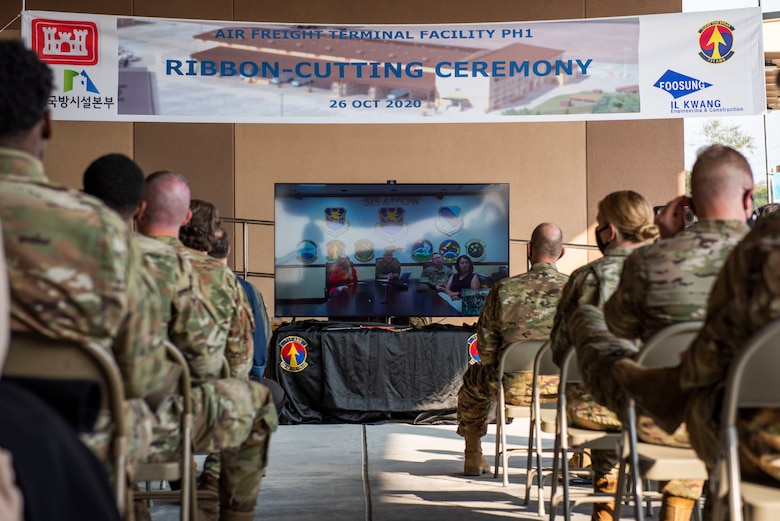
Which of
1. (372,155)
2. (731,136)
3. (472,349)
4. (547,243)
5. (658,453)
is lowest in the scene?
(472,349)

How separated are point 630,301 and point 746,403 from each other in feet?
3.16

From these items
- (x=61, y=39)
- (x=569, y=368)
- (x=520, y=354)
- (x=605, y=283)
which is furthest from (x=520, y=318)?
(x=61, y=39)

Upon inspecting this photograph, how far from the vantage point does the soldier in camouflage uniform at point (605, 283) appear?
3367 millimetres

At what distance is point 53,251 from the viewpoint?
5.43ft

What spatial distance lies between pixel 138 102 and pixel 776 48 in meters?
7.80

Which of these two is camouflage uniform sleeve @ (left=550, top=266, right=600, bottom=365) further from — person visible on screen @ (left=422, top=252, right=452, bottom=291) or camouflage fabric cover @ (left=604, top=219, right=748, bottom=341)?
person visible on screen @ (left=422, top=252, right=452, bottom=291)

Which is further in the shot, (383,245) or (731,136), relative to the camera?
(731,136)

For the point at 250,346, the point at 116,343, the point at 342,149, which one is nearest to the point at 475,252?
the point at 342,149

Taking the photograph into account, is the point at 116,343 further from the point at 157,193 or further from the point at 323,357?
the point at 323,357

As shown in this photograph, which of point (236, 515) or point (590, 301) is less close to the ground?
point (590, 301)

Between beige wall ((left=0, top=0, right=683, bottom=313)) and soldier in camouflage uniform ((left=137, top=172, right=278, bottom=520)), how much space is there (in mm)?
5558

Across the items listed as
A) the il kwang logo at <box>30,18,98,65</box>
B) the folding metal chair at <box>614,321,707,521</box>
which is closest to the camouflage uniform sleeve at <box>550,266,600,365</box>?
the folding metal chair at <box>614,321,707,521</box>

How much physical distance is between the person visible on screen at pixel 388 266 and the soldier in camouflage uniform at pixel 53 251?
6450 millimetres

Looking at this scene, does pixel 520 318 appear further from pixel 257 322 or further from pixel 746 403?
pixel 746 403
